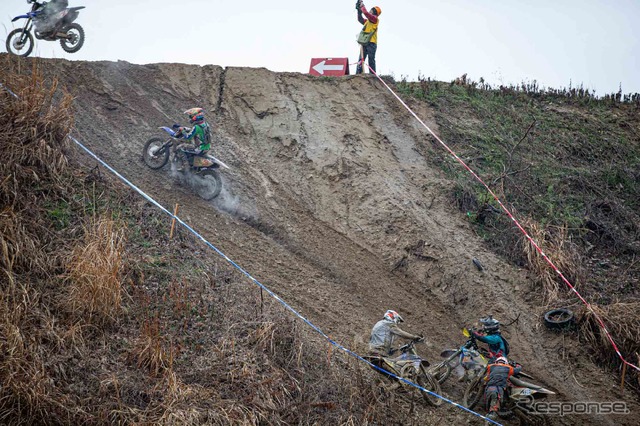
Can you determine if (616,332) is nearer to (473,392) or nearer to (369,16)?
(473,392)

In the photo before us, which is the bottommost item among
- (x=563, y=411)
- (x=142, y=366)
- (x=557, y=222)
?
(x=563, y=411)

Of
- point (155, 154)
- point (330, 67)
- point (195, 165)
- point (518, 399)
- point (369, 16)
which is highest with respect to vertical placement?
point (369, 16)

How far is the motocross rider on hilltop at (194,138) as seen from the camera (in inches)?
498

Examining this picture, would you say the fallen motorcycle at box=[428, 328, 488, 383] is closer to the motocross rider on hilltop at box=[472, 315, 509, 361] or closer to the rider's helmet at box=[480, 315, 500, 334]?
the motocross rider on hilltop at box=[472, 315, 509, 361]

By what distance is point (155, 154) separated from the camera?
513 inches

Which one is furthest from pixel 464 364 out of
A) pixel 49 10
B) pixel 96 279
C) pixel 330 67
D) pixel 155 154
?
pixel 49 10

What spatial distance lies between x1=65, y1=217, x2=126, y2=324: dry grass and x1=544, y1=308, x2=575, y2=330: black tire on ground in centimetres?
756

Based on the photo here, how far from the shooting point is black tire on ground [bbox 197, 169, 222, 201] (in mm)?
12750

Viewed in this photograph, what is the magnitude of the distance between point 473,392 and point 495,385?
25.7 inches

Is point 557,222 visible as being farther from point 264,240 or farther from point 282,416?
point 282,416

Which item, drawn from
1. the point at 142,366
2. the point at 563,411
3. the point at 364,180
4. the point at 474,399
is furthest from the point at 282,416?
the point at 364,180

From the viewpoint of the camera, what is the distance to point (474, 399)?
8.80m

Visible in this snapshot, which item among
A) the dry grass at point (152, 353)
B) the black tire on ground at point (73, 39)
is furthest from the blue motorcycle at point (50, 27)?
the dry grass at point (152, 353)

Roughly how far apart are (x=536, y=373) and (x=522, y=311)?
55.5 inches
